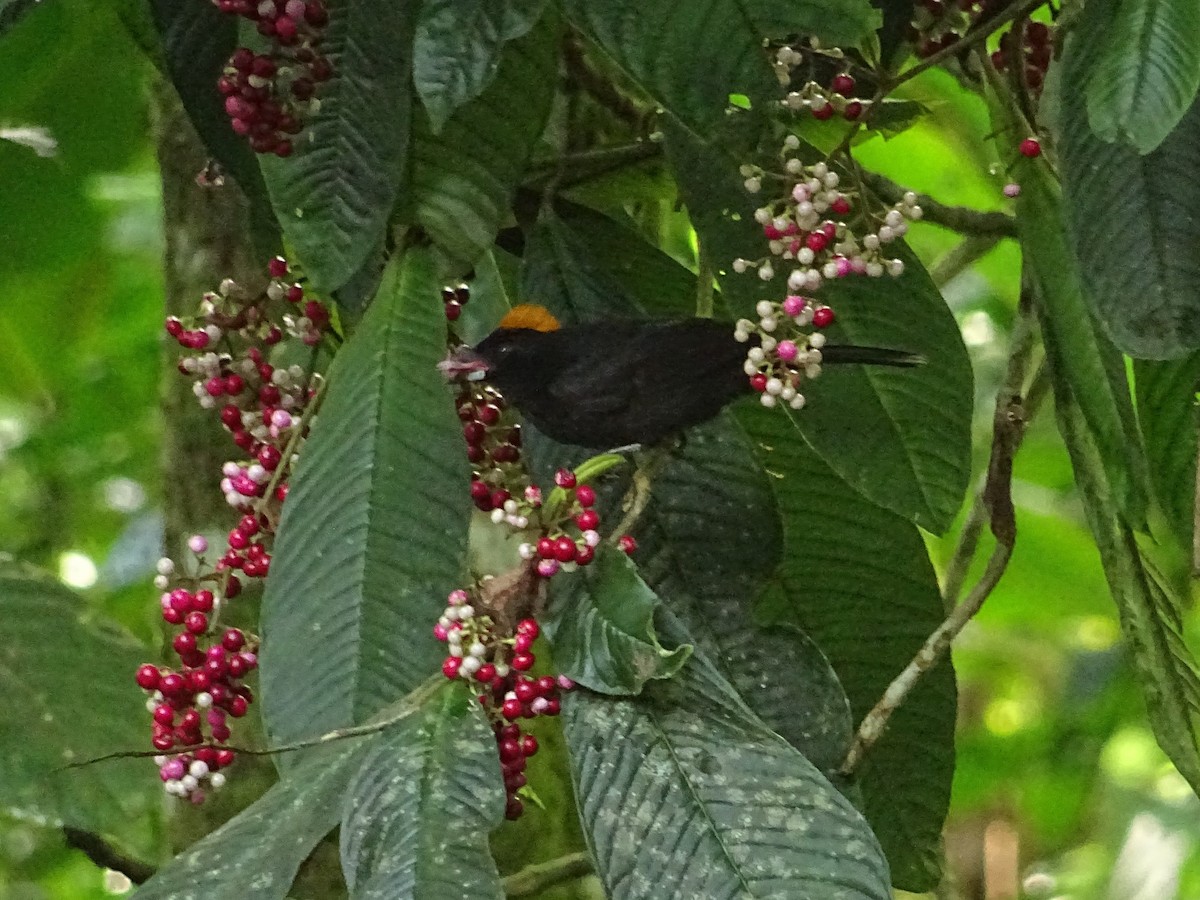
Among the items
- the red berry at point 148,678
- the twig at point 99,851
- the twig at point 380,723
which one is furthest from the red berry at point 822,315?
the twig at point 99,851

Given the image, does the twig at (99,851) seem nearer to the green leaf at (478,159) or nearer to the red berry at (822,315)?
the green leaf at (478,159)

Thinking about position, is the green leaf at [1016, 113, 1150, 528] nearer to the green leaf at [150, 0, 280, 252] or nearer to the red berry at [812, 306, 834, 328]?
the red berry at [812, 306, 834, 328]

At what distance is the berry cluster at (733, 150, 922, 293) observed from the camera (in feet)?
2.52

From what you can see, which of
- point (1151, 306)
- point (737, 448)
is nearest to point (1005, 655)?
point (737, 448)

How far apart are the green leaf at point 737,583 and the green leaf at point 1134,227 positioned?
0.25 m

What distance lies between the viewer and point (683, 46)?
2.38 ft

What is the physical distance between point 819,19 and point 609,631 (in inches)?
14.3

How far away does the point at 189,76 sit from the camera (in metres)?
0.88

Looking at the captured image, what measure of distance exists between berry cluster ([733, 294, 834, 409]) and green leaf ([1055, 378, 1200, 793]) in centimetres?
18

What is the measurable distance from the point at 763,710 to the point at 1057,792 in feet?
3.95

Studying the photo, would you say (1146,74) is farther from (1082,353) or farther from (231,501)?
(231,501)

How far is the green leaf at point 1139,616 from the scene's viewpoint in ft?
2.55

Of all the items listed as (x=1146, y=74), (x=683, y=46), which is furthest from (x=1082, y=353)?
(x=683, y=46)

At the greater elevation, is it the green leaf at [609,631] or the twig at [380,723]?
the green leaf at [609,631]
